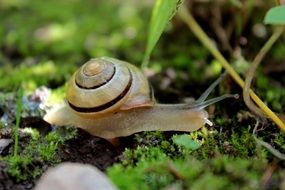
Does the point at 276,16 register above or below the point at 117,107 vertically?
above

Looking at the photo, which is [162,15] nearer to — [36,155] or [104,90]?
[104,90]

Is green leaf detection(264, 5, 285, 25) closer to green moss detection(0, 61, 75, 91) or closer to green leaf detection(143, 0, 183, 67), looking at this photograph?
green leaf detection(143, 0, 183, 67)

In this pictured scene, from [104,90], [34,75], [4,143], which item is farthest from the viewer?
[34,75]

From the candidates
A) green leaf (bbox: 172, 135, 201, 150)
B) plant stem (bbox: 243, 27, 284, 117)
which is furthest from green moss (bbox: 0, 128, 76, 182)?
plant stem (bbox: 243, 27, 284, 117)

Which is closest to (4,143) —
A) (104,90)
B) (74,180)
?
(104,90)

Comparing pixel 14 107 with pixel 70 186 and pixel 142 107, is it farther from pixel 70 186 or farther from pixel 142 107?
pixel 70 186

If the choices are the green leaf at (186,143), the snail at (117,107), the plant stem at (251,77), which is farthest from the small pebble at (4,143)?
the plant stem at (251,77)

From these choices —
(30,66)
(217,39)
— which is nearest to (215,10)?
(217,39)
